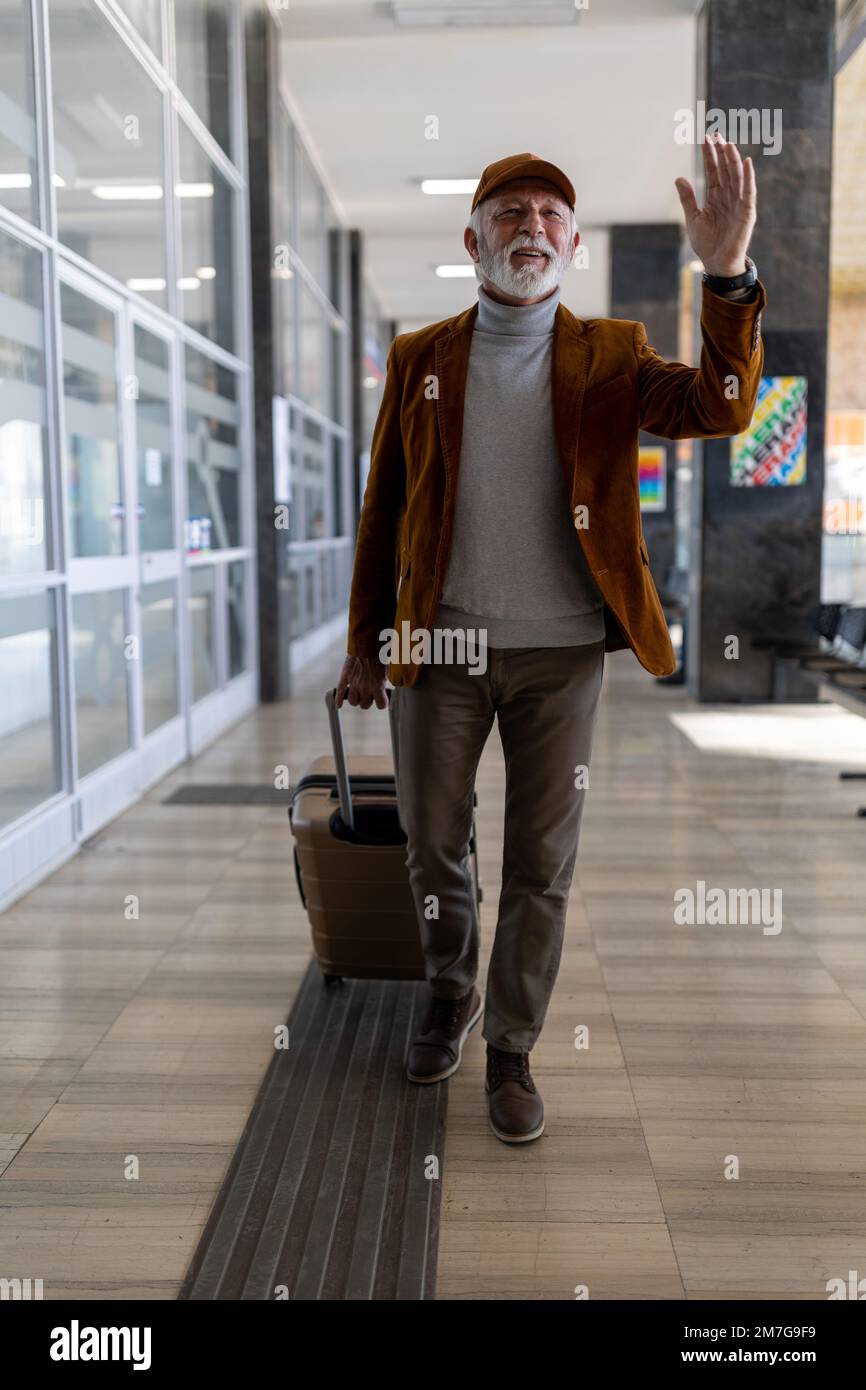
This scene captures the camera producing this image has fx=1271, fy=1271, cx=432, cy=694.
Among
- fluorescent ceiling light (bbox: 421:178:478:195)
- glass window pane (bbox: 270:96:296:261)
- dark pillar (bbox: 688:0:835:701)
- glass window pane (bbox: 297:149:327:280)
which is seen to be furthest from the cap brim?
fluorescent ceiling light (bbox: 421:178:478:195)

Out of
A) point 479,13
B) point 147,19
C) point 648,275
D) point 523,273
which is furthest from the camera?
point 648,275

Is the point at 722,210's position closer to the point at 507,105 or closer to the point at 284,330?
the point at 284,330

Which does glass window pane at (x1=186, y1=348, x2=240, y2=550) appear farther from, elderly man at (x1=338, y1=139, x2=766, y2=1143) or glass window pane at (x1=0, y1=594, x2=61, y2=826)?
elderly man at (x1=338, y1=139, x2=766, y2=1143)

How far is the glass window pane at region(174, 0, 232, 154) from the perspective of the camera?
6988mm

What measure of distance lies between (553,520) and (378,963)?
1202 mm

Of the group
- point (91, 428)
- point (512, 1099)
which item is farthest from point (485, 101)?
point (512, 1099)

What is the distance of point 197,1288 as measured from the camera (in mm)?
1918

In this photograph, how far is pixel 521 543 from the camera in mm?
2303

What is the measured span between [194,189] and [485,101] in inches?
156

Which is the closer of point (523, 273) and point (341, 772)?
point (523, 273)

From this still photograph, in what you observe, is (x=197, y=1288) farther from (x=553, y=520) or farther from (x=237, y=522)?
(x=237, y=522)

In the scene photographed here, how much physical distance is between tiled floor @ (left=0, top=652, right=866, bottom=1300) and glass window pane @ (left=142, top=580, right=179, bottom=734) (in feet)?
3.80

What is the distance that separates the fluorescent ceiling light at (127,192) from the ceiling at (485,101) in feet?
9.27

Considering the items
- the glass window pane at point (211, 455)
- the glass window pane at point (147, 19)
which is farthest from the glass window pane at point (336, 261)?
the glass window pane at point (147, 19)
